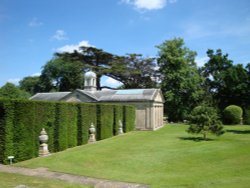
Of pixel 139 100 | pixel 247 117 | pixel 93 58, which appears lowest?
pixel 247 117

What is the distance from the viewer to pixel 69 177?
9.98 metres

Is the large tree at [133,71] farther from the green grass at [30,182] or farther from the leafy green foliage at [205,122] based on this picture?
the green grass at [30,182]

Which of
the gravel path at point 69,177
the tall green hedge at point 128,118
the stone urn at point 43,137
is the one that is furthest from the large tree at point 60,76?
the gravel path at point 69,177

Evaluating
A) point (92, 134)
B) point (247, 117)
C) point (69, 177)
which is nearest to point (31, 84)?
point (247, 117)

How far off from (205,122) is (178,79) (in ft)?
84.9

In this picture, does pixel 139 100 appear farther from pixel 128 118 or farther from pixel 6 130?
pixel 6 130

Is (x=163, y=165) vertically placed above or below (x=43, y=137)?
below

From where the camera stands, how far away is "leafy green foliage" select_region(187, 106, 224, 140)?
20.9m

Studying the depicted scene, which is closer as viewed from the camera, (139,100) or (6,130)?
(6,130)

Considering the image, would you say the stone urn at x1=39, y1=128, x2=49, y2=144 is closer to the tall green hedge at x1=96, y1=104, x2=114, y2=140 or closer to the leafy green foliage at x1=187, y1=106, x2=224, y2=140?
the tall green hedge at x1=96, y1=104, x2=114, y2=140

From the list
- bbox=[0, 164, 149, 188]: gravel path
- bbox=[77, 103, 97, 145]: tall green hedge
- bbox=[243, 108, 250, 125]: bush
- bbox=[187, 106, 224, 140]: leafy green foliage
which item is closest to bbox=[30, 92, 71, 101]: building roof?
bbox=[77, 103, 97, 145]: tall green hedge

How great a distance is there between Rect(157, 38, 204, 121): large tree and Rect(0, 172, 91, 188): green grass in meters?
38.0

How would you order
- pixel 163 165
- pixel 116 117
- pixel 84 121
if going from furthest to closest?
1. pixel 116 117
2. pixel 84 121
3. pixel 163 165

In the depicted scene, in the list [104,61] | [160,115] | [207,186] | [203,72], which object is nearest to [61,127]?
[207,186]
